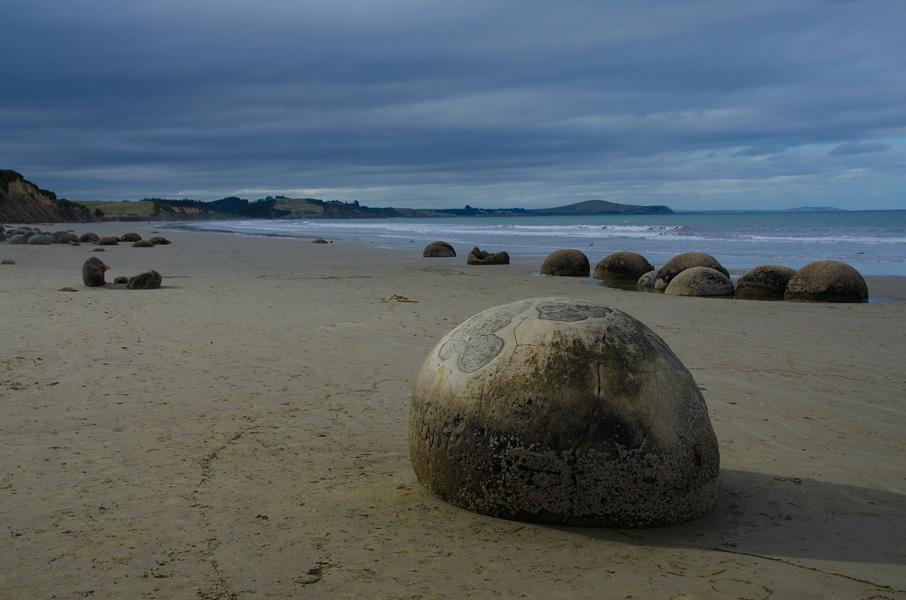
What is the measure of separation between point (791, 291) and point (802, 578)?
12134 millimetres

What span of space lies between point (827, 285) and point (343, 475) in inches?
478

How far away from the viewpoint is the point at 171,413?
5.85 m

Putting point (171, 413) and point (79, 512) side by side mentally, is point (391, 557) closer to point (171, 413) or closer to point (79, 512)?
point (79, 512)

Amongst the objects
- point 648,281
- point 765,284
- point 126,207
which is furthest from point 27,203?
point 765,284

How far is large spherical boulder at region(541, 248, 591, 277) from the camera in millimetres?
19750

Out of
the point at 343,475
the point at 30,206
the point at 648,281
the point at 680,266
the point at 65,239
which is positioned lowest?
the point at 343,475

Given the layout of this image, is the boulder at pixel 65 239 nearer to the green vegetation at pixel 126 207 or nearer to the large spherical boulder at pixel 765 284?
the large spherical boulder at pixel 765 284

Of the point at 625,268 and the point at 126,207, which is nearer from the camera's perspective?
the point at 625,268

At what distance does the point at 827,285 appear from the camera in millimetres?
13672

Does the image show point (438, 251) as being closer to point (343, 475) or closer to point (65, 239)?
point (65, 239)

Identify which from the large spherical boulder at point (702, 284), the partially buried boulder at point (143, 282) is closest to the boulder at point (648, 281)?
the large spherical boulder at point (702, 284)

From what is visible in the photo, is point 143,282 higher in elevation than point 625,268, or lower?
lower

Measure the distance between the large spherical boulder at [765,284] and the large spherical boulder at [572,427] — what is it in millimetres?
11612

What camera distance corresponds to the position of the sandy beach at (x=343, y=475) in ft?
10.5
